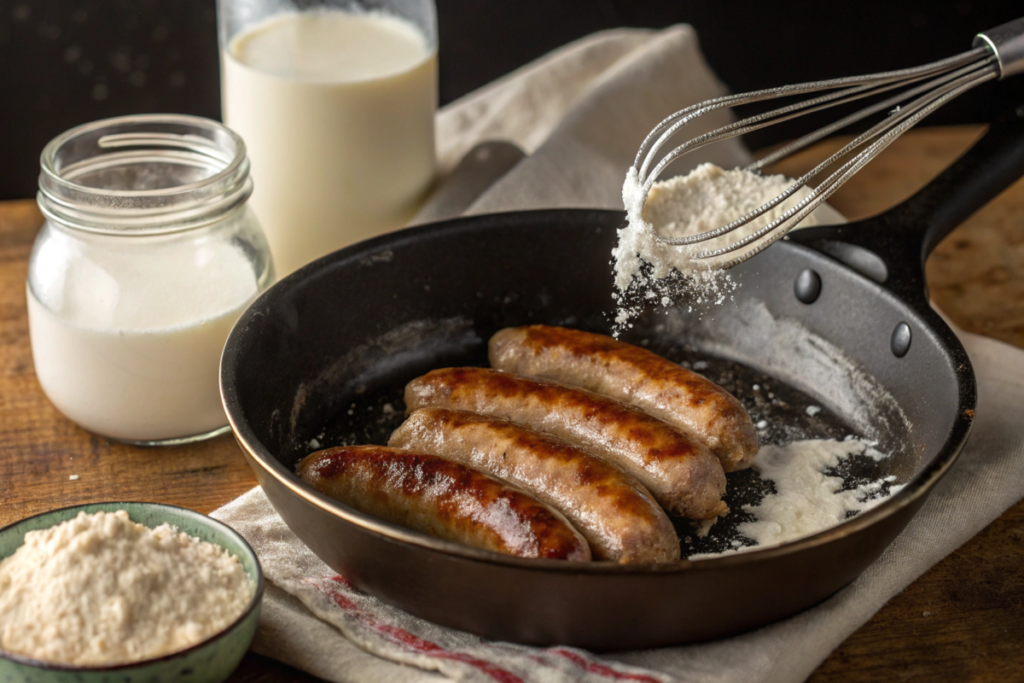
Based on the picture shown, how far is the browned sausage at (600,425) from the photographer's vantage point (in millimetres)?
1583

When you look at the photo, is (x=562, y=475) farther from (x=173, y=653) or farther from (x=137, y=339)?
(x=137, y=339)

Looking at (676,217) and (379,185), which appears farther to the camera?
(379,185)

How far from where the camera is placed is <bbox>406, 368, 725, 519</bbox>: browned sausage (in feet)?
5.19

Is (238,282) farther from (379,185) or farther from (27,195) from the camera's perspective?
(27,195)

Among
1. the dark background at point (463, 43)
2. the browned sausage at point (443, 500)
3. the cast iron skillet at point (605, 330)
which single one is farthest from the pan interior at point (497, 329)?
the dark background at point (463, 43)

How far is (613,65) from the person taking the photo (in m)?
3.09

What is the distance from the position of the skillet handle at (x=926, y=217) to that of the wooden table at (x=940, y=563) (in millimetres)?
484

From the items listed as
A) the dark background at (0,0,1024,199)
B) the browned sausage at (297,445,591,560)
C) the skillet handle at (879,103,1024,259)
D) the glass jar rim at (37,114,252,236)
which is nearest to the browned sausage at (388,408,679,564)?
the browned sausage at (297,445,591,560)

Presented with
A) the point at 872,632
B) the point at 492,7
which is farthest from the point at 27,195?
the point at 872,632

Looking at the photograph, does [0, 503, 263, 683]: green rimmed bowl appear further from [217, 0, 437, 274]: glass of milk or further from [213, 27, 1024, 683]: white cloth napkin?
[217, 0, 437, 274]: glass of milk

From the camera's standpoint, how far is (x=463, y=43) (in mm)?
3568

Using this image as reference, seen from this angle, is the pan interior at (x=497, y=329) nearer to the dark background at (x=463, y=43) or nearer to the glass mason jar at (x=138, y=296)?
the glass mason jar at (x=138, y=296)

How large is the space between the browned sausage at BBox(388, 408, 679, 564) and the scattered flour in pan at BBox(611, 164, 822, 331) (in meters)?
0.36

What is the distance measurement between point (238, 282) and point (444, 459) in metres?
0.63
